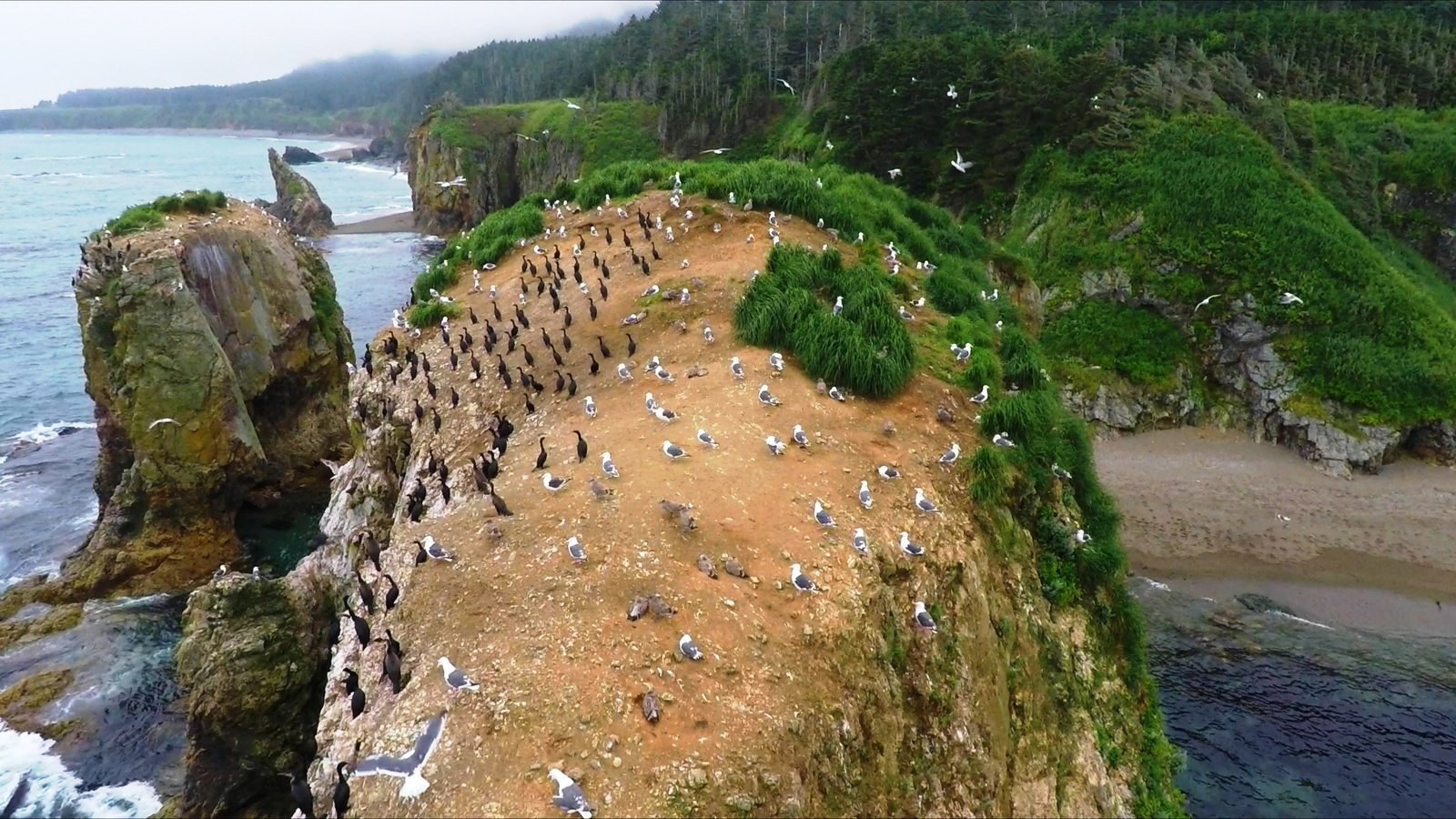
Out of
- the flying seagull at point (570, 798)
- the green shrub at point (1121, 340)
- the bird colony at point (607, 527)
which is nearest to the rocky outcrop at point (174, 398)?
the bird colony at point (607, 527)

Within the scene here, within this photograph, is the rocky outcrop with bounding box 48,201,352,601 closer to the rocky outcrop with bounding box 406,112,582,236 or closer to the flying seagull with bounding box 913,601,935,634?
the flying seagull with bounding box 913,601,935,634

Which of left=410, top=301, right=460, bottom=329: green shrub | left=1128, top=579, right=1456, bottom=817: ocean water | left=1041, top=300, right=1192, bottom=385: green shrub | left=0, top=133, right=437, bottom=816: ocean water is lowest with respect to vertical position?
left=1128, top=579, right=1456, bottom=817: ocean water

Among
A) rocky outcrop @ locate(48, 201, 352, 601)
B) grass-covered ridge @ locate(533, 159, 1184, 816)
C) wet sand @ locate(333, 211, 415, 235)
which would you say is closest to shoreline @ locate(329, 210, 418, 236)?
wet sand @ locate(333, 211, 415, 235)

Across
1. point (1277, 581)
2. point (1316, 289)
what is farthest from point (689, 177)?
point (1316, 289)

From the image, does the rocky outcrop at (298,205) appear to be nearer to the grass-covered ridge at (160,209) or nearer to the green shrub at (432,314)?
the grass-covered ridge at (160,209)

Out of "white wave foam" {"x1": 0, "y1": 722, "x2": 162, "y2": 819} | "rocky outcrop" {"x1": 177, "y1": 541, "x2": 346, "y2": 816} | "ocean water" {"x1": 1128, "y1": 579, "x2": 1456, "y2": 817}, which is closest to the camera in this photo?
"rocky outcrop" {"x1": 177, "y1": 541, "x2": 346, "y2": 816}

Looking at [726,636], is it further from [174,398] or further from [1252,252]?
[1252,252]
